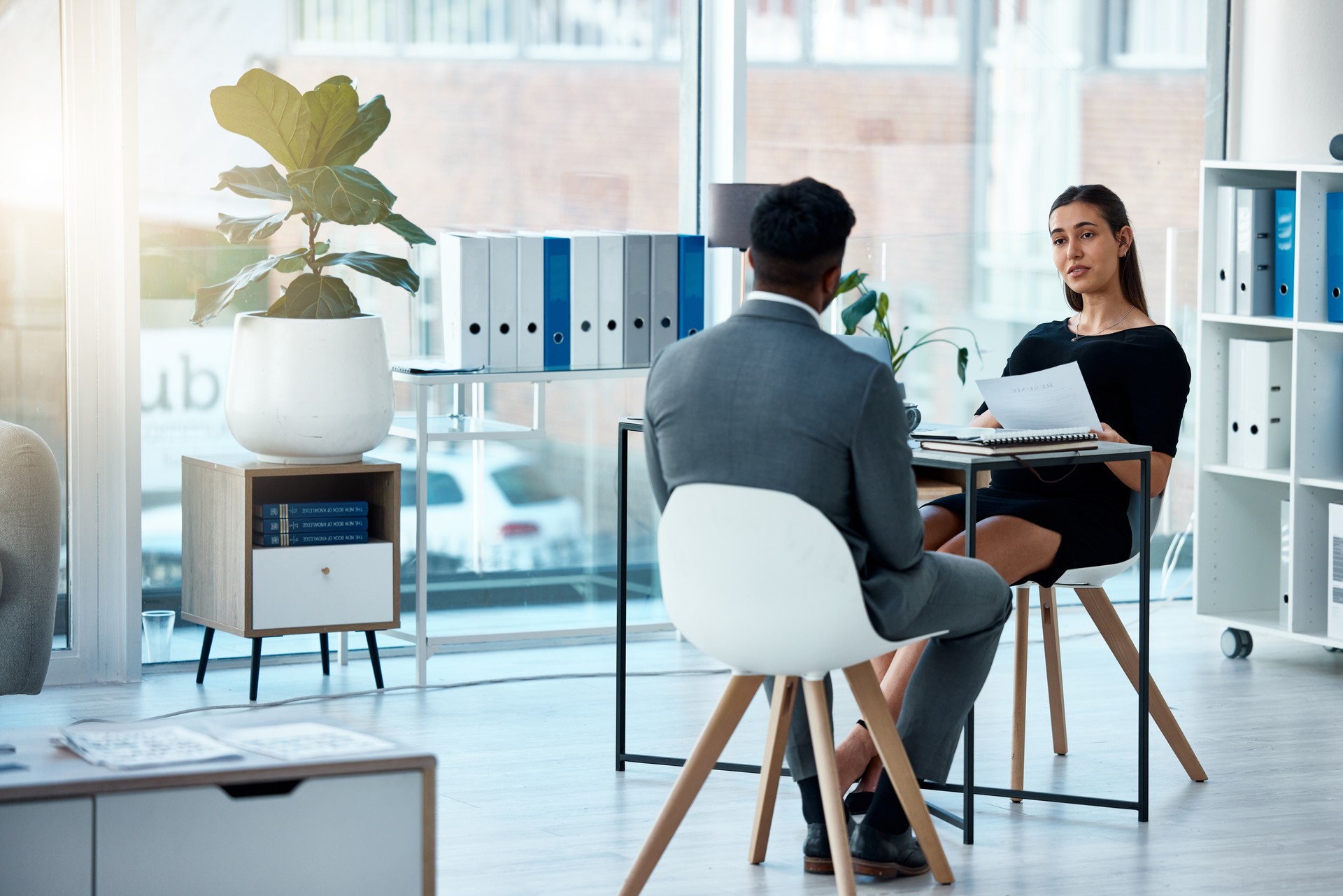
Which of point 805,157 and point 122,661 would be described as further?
point 805,157

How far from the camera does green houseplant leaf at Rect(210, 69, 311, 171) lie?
4262mm

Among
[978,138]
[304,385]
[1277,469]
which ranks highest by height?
[978,138]

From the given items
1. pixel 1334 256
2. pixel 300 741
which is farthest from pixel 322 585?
pixel 1334 256

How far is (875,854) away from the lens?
3.16 m

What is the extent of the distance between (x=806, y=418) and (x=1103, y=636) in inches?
50.1

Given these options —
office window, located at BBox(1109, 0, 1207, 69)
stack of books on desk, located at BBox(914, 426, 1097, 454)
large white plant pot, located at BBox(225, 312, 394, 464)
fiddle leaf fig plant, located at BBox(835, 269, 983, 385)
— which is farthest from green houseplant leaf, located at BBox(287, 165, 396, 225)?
office window, located at BBox(1109, 0, 1207, 69)

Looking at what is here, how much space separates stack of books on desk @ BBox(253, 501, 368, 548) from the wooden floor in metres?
0.40

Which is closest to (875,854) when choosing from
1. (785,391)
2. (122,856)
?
(785,391)

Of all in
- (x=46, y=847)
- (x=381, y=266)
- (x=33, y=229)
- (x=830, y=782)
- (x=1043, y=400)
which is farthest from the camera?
(x=33, y=229)

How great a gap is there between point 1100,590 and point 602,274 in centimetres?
162

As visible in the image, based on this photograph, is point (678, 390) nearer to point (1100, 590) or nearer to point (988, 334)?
point (1100, 590)

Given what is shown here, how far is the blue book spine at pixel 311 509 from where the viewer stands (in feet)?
14.5

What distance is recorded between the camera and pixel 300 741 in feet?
7.41

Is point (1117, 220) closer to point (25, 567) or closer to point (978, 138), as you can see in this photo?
point (978, 138)
